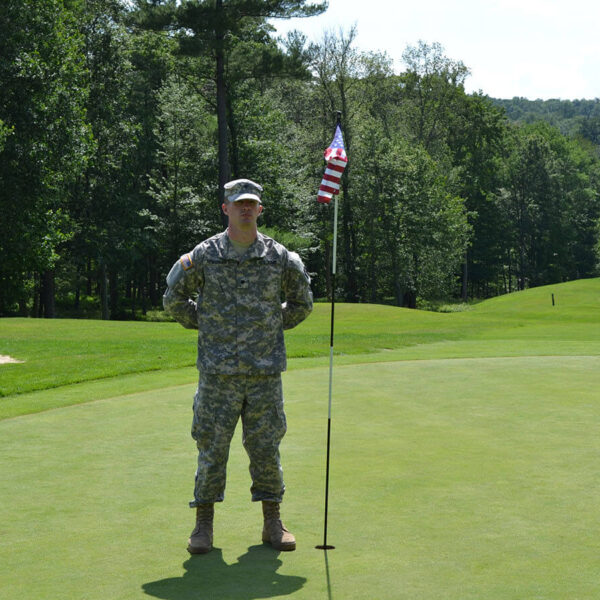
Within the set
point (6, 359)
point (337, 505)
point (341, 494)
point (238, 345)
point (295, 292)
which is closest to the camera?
point (238, 345)

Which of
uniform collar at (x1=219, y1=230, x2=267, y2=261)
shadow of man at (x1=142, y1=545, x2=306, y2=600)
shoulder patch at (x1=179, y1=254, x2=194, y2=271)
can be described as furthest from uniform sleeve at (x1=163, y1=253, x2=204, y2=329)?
shadow of man at (x1=142, y1=545, x2=306, y2=600)

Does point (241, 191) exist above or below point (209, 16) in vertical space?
below

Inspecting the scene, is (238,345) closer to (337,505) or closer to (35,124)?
(337,505)

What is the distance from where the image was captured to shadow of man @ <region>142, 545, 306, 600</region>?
3.87m

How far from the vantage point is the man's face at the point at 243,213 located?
486 centimetres

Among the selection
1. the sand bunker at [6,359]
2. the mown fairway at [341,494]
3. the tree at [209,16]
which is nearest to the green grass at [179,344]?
the sand bunker at [6,359]

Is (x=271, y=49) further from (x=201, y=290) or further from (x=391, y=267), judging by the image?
(x=201, y=290)

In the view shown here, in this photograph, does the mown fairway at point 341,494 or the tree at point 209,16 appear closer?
the mown fairway at point 341,494

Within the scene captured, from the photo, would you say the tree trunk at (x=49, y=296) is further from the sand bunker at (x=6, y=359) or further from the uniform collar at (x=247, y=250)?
the uniform collar at (x=247, y=250)

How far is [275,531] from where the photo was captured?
4.70 m

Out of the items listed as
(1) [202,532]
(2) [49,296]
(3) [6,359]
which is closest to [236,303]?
(1) [202,532]

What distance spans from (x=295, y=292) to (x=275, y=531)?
1.40 metres

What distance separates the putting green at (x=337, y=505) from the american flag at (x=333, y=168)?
2057 mm

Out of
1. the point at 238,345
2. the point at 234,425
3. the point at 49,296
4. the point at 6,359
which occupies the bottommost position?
the point at 6,359
